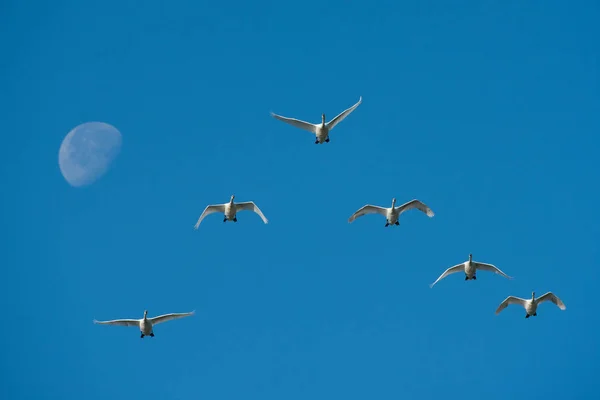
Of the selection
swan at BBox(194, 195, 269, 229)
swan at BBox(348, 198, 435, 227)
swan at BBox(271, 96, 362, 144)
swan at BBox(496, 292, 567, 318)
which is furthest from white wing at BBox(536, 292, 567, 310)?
swan at BBox(194, 195, 269, 229)

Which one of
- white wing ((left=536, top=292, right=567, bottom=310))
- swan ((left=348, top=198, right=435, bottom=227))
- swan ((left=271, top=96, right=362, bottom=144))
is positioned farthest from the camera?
white wing ((left=536, top=292, right=567, bottom=310))

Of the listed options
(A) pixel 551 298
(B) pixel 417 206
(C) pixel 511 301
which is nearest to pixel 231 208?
(B) pixel 417 206

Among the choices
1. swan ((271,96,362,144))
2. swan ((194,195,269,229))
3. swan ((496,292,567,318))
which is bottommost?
swan ((496,292,567,318))

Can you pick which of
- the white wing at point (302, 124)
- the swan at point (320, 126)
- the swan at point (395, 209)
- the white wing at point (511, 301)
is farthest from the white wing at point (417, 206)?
the white wing at point (511, 301)

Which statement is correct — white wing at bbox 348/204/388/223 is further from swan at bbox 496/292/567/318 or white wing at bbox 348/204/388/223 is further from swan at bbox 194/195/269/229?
swan at bbox 496/292/567/318

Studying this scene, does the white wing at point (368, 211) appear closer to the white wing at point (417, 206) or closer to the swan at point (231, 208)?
the white wing at point (417, 206)

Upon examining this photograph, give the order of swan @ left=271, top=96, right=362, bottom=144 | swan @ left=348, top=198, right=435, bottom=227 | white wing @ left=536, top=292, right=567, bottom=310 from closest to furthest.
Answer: swan @ left=271, top=96, right=362, bottom=144
swan @ left=348, top=198, right=435, bottom=227
white wing @ left=536, top=292, right=567, bottom=310

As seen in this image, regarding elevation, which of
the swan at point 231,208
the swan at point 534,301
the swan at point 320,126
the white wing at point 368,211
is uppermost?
the swan at point 320,126

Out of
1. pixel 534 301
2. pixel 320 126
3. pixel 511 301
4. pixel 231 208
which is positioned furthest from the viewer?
pixel 511 301

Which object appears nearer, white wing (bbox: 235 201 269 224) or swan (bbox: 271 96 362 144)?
swan (bbox: 271 96 362 144)

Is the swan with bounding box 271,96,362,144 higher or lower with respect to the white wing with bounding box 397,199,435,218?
higher

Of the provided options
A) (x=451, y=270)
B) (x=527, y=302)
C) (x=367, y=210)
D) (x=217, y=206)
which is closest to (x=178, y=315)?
(x=217, y=206)

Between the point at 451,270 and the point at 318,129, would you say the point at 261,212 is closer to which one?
the point at 318,129

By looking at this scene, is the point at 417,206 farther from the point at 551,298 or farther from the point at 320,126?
the point at 551,298
